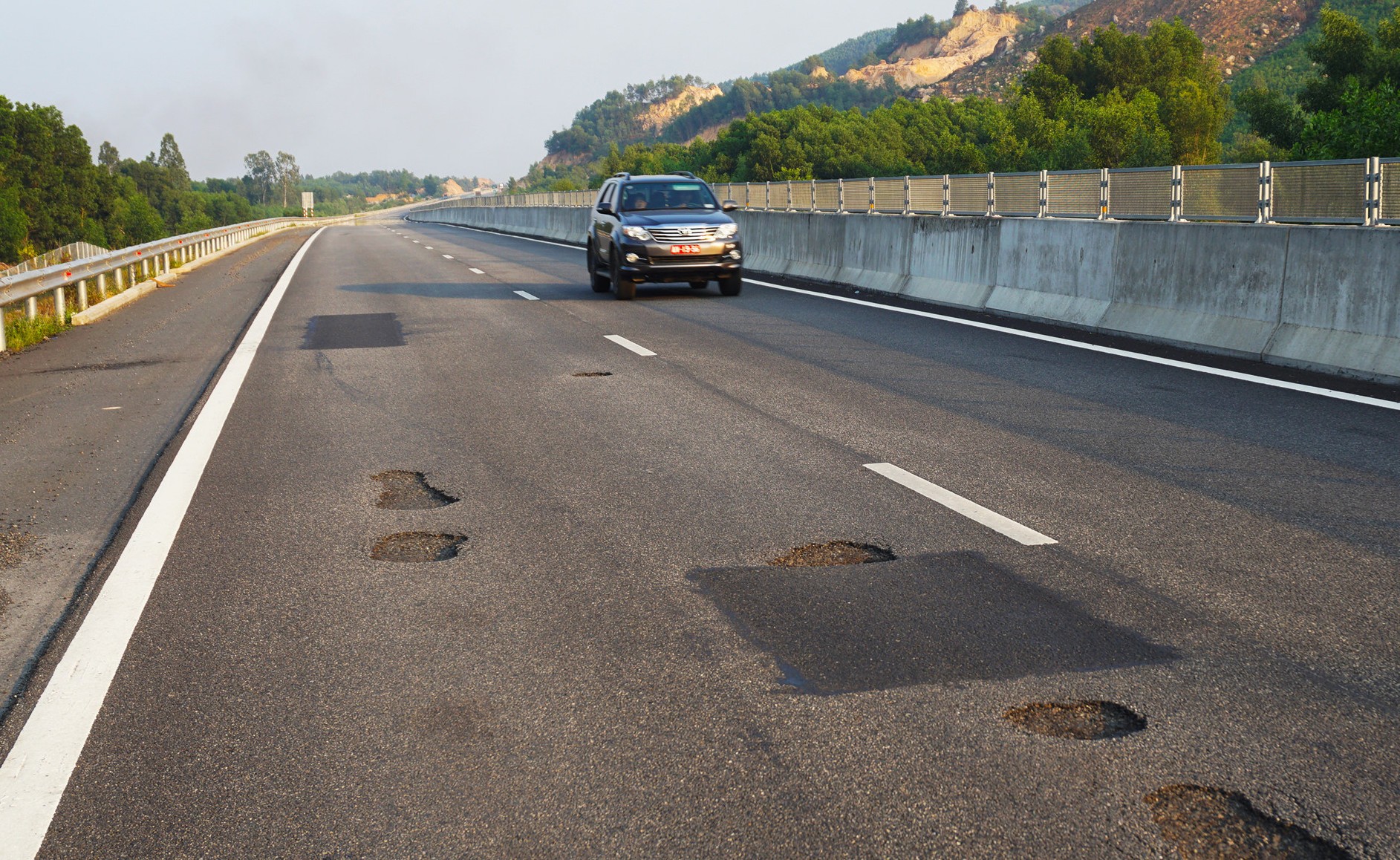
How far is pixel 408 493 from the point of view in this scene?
7.27m

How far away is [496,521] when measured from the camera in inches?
259

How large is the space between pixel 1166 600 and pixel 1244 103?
66156mm

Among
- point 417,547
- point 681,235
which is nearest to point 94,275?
point 681,235

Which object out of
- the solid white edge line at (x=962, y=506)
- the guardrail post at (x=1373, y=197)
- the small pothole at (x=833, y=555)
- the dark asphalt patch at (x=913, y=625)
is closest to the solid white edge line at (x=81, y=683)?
the dark asphalt patch at (x=913, y=625)

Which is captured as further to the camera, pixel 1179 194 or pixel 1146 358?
pixel 1179 194

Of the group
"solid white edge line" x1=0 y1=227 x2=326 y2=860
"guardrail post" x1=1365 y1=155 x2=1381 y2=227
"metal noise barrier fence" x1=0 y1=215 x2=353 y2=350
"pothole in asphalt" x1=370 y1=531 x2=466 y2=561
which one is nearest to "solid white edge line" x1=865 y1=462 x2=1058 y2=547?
"pothole in asphalt" x1=370 y1=531 x2=466 y2=561

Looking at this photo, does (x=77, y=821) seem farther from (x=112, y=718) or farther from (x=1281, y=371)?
(x=1281, y=371)

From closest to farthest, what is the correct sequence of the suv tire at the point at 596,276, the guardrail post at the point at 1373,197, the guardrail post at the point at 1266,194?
the guardrail post at the point at 1373,197
the guardrail post at the point at 1266,194
the suv tire at the point at 596,276

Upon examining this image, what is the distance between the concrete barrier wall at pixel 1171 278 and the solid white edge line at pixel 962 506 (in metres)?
4.98

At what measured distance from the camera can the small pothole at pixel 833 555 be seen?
5750 millimetres

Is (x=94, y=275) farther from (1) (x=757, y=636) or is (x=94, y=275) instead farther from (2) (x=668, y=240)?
(1) (x=757, y=636)

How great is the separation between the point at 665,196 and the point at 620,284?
1997 millimetres

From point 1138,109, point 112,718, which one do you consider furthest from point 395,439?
point 1138,109

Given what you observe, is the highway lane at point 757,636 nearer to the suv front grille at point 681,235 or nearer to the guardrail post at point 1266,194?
the guardrail post at point 1266,194
